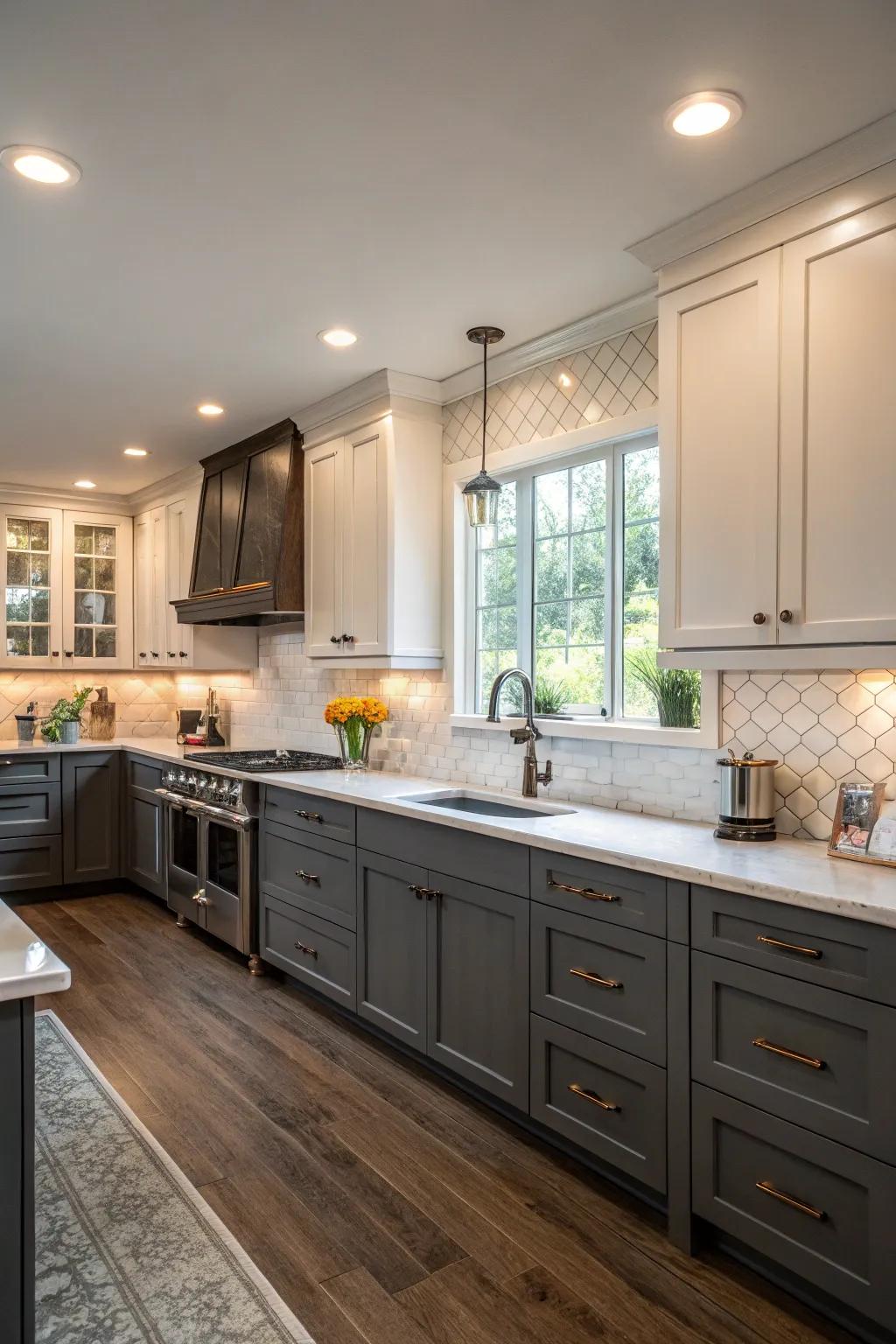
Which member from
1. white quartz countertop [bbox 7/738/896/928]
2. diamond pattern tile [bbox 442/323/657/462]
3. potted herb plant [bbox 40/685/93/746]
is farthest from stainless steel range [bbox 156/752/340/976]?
diamond pattern tile [bbox 442/323/657/462]

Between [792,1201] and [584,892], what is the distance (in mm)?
809

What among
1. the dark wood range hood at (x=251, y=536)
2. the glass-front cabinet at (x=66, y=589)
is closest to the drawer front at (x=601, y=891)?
the dark wood range hood at (x=251, y=536)

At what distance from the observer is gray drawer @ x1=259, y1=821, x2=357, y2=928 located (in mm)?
3416

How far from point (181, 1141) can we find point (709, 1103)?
1.54m

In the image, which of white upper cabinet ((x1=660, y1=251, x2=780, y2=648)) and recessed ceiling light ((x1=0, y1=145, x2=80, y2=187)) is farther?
white upper cabinet ((x1=660, y1=251, x2=780, y2=648))

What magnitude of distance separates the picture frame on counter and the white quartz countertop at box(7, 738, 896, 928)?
3cm

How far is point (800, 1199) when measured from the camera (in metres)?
1.88

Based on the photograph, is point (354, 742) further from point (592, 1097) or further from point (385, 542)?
point (592, 1097)

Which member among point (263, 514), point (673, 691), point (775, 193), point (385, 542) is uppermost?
point (775, 193)

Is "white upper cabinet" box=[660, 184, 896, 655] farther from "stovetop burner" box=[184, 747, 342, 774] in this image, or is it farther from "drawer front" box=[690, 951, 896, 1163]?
"stovetop burner" box=[184, 747, 342, 774]

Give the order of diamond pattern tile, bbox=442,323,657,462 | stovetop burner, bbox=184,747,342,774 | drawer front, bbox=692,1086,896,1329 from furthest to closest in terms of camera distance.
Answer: stovetop burner, bbox=184,747,342,774 → diamond pattern tile, bbox=442,323,657,462 → drawer front, bbox=692,1086,896,1329

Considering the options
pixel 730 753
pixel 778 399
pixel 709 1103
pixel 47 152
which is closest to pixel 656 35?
pixel 778 399

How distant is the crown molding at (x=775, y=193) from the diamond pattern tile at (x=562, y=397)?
1.38ft

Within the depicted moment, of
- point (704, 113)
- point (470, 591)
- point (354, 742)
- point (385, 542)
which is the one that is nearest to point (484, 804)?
point (354, 742)
